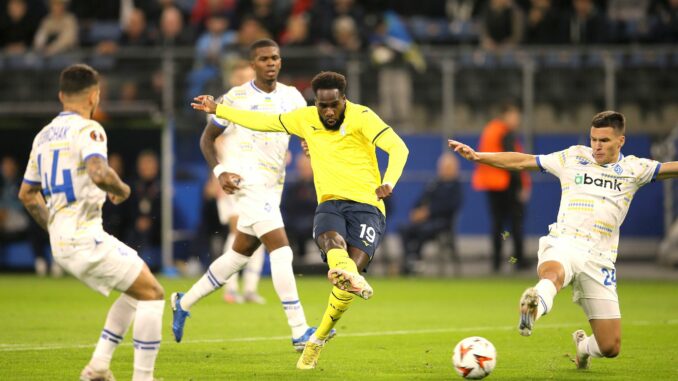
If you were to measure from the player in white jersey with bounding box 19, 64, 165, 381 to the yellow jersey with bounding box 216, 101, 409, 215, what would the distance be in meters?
2.32

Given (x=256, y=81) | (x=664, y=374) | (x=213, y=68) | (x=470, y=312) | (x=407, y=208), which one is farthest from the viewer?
(x=407, y=208)

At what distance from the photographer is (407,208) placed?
20.9 m

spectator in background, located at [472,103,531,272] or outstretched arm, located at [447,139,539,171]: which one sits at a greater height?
outstretched arm, located at [447,139,539,171]

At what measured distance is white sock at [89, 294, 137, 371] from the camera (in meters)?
7.66

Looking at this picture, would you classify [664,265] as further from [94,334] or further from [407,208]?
[94,334]

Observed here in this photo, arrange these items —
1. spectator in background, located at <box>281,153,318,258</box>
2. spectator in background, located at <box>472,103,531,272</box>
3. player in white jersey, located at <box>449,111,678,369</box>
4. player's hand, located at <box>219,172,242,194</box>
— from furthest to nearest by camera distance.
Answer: spectator in background, located at <box>281,153,318,258</box>
spectator in background, located at <box>472,103,531,272</box>
player's hand, located at <box>219,172,242,194</box>
player in white jersey, located at <box>449,111,678,369</box>

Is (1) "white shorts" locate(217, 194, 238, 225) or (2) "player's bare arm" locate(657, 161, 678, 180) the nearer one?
(2) "player's bare arm" locate(657, 161, 678, 180)

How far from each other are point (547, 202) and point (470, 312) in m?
6.81

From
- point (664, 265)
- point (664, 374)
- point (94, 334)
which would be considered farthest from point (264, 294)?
point (664, 374)

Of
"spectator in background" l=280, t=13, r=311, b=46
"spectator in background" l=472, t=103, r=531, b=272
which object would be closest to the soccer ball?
"spectator in background" l=472, t=103, r=531, b=272

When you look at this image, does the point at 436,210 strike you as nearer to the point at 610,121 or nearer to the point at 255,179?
the point at 255,179

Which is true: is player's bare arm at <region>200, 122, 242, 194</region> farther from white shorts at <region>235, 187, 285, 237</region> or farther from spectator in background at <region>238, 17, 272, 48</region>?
spectator in background at <region>238, 17, 272, 48</region>

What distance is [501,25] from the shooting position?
69.4 ft

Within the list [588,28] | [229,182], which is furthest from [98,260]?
[588,28]
